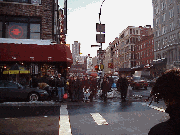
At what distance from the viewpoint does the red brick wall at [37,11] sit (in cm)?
1772

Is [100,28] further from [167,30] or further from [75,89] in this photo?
[167,30]

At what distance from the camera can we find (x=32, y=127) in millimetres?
7066

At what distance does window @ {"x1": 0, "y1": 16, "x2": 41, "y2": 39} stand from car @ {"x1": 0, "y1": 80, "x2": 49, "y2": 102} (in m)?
5.91

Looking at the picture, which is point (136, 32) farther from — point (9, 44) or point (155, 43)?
point (9, 44)

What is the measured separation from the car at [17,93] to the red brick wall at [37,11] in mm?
6278

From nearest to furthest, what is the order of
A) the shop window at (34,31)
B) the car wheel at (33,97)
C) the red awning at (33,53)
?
the car wheel at (33,97)
the red awning at (33,53)
the shop window at (34,31)

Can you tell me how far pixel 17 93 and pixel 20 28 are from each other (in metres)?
7.10

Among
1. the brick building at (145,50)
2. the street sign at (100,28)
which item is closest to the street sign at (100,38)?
the street sign at (100,28)

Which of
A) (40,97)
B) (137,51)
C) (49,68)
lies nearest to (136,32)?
(137,51)

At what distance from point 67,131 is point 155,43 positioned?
5291cm

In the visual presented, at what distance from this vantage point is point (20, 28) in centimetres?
1811

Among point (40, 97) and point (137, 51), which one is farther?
point (137, 51)

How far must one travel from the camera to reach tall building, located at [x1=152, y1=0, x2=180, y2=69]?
44750 mm

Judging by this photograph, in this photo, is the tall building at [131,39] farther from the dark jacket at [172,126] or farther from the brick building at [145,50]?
the dark jacket at [172,126]
